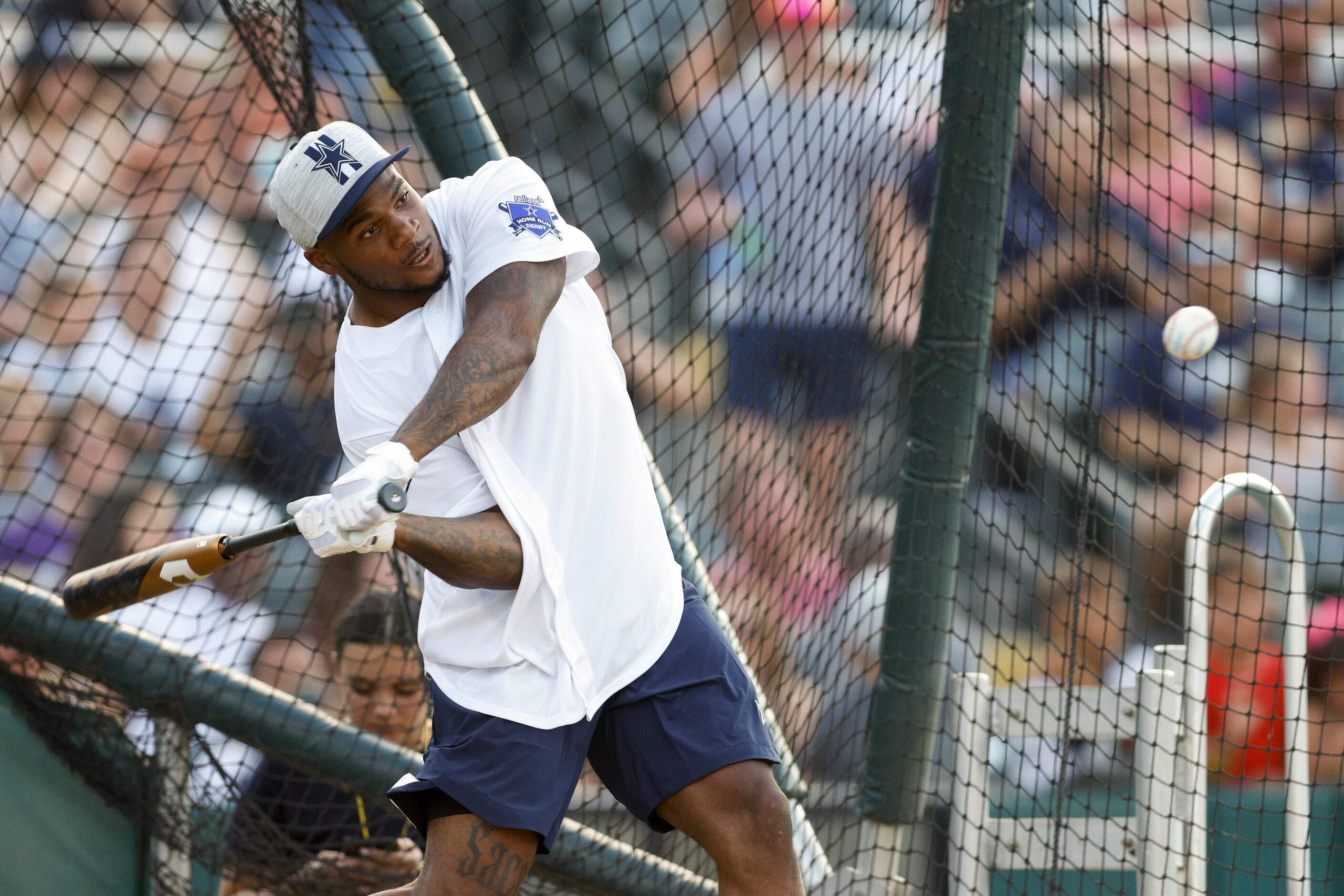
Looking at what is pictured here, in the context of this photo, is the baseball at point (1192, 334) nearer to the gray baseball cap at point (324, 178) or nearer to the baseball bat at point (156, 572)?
the gray baseball cap at point (324, 178)

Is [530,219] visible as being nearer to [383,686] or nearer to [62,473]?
[383,686]

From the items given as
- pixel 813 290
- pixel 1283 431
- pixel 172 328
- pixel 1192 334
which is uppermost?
pixel 1283 431

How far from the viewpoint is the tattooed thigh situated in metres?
2.23

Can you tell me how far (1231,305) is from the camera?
5.26 meters

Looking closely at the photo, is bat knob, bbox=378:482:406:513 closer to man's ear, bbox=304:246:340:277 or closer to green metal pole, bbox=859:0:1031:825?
man's ear, bbox=304:246:340:277

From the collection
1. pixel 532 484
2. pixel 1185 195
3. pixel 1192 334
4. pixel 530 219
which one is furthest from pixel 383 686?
pixel 1185 195

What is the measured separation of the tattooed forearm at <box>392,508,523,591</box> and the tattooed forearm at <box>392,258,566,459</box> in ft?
0.40

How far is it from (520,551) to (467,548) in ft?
0.37

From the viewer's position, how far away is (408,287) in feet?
7.63

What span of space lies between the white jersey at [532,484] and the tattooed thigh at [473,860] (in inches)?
7.5

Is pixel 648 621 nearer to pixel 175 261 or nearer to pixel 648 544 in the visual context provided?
pixel 648 544

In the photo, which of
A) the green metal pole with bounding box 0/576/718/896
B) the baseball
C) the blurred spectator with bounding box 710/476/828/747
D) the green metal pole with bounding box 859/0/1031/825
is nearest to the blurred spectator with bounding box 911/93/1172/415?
the baseball

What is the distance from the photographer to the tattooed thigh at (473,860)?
Result: 2229mm

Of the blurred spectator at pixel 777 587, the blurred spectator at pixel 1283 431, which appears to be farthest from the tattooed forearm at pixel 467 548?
the blurred spectator at pixel 1283 431
